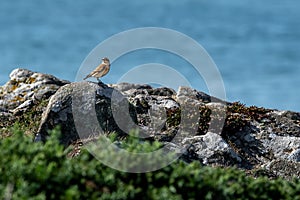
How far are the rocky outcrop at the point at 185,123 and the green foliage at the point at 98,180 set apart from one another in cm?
458

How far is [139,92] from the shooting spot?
60.5 ft

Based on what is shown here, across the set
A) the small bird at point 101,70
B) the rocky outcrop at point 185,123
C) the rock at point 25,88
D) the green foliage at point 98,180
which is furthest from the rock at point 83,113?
the green foliage at point 98,180

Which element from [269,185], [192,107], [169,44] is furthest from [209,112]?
[269,185]

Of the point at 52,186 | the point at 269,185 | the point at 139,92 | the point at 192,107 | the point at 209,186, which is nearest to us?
the point at 52,186

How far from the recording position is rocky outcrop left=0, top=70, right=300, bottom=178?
15.1 metres

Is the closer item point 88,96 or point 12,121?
point 88,96

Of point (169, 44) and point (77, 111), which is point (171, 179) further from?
point (169, 44)

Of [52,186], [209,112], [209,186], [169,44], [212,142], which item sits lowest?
[52,186]

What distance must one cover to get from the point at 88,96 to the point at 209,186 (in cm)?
651

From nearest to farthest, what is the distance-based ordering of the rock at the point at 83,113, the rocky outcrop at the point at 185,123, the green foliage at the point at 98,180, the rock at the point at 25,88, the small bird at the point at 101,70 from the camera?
the green foliage at the point at 98,180
the rocky outcrop at the point at 185,123
the rock at the point at 83,113
the small bird at the point at 101,70
the rock at the point at 25,88

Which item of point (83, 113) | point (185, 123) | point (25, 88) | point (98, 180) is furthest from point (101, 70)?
point (98, 180)

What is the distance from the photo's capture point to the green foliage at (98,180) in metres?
8.72

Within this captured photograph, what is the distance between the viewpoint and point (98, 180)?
9.00 m

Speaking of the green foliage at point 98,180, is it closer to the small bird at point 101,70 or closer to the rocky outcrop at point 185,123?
the rocky outcrop at point 185,123
